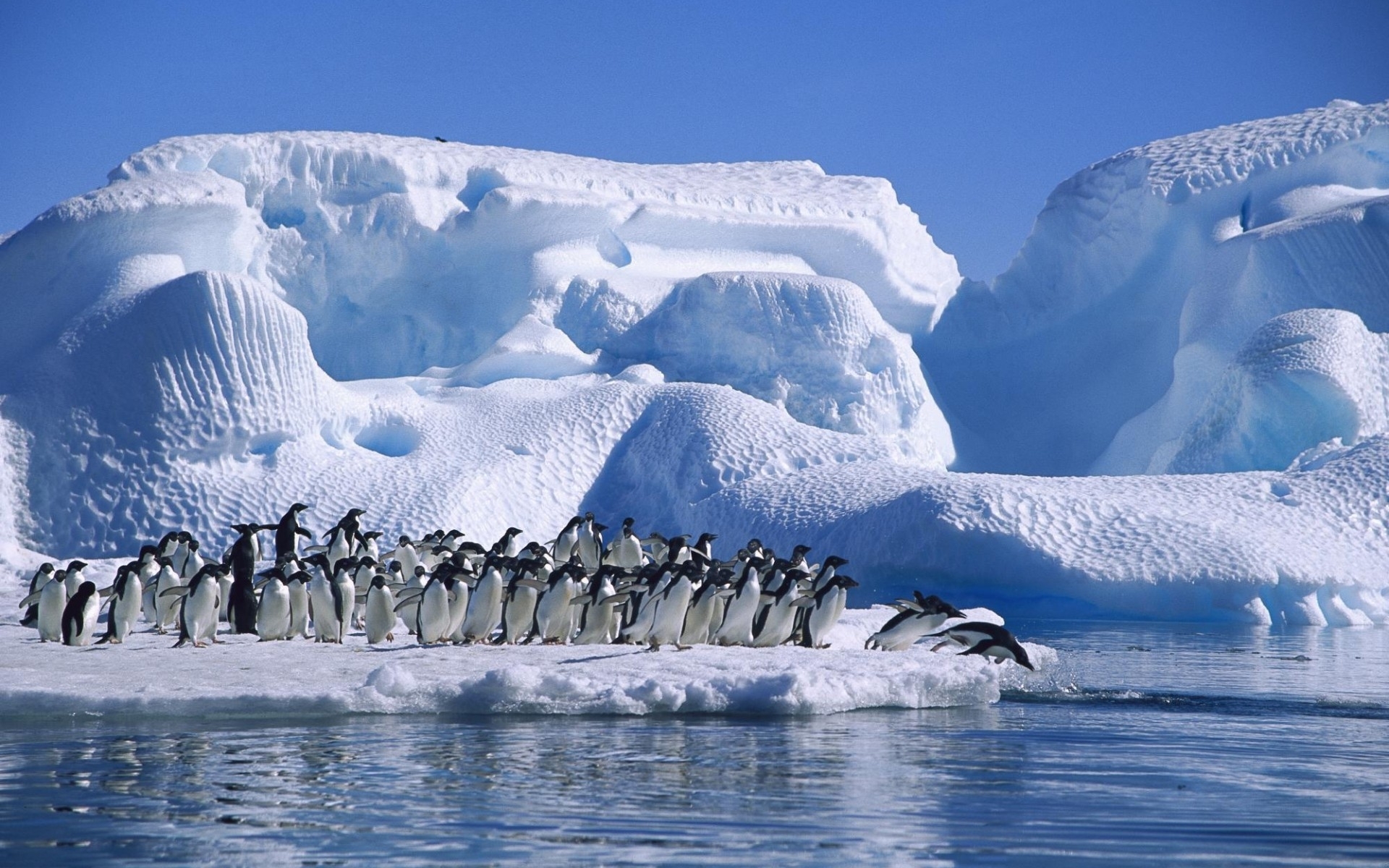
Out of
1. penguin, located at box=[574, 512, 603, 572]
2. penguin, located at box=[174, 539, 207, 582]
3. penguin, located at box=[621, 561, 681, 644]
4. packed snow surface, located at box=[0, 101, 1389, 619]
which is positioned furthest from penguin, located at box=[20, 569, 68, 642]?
packed snow surface, located at box=[0, 101, 1389, 619]

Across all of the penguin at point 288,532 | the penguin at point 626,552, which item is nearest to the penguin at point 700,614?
the penguin at point 626,552

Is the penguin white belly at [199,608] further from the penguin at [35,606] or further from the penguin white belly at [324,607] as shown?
the penguin at [35,606]

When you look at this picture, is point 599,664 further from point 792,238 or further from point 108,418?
point 792,238

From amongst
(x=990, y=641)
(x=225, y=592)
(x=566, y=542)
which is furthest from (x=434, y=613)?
(x=566, y=542)

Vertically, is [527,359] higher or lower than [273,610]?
higher

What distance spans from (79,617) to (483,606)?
3.02 m

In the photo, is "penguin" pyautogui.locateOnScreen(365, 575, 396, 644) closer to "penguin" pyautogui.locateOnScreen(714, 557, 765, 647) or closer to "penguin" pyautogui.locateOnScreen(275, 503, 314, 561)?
"penguin" pyautogui.locateOnScreen(714, 557, 765, 647)

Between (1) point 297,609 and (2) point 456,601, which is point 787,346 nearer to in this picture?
(2) point 456,601

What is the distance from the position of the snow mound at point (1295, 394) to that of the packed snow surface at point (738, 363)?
3.0 inches

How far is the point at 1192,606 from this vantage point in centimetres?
1930

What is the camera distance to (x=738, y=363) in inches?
1145

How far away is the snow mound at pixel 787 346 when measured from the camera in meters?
28.7

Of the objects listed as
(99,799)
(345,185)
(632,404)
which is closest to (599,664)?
(99,799)

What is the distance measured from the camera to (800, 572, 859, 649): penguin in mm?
10914
